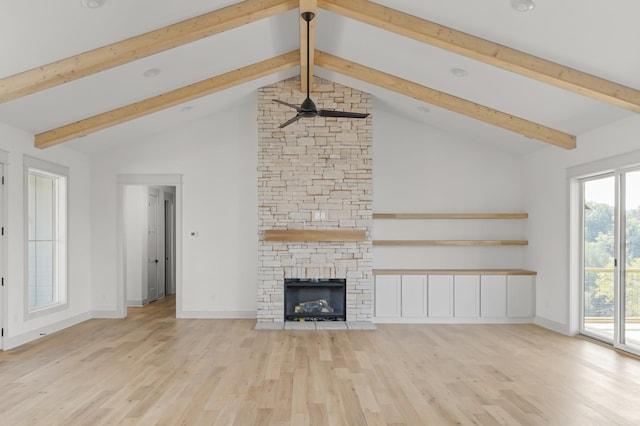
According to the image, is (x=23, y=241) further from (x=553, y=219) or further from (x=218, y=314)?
(x=553, y=219)

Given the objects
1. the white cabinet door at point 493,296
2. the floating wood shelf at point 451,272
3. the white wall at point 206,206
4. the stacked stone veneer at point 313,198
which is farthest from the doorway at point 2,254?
the white cabinet door at point 493,296

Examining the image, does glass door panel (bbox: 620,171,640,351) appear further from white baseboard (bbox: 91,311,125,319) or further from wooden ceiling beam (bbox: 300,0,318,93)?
white baseboard (bbox: 91,311,125,319)

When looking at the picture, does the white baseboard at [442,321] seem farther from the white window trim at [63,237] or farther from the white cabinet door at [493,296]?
the white window trim at [63,237]

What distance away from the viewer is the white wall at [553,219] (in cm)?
643

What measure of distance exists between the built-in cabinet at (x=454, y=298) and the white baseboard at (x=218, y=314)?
80.9 inches

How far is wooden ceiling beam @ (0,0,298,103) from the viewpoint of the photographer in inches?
188

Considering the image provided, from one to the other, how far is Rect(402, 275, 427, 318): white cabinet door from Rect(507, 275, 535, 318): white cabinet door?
131 centimetres

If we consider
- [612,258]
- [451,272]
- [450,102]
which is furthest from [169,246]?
[612,258]

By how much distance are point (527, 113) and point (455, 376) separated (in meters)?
3.44

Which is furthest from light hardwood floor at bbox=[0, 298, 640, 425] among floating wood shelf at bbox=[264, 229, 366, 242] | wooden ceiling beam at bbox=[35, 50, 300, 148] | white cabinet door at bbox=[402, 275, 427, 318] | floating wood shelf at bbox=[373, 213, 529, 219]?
wooden ceiling beam at bbox=[35, 50, 300, 148]

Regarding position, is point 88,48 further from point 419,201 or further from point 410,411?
point 419,201

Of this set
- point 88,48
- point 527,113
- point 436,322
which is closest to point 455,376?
point 436,322

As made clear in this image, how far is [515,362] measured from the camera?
5363mm

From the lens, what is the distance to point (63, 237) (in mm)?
7418
